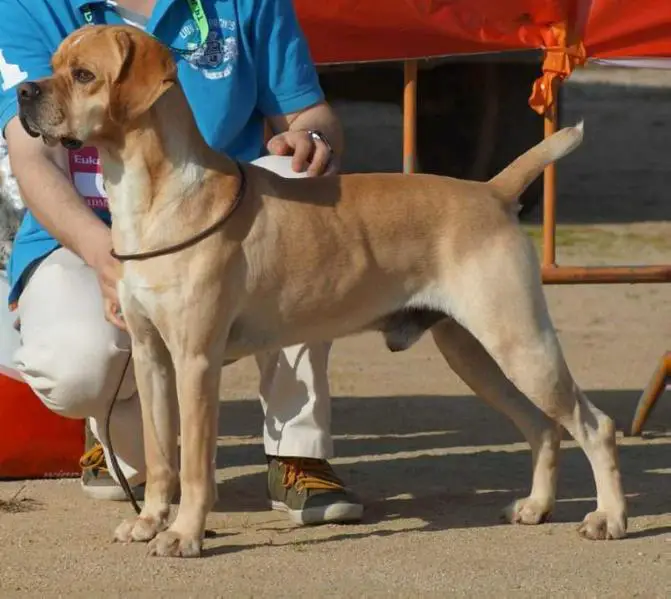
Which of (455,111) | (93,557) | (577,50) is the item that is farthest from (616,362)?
(455,111)

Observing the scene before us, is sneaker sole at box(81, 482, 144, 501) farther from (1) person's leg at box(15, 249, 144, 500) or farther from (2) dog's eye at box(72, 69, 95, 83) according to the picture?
(2) dog's eye at box(72, 69, 95, 83)

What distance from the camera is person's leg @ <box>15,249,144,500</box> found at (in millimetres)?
4773

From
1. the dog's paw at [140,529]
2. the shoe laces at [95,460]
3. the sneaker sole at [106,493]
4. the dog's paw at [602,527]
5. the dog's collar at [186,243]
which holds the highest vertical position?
the dog's collar at [186,243]

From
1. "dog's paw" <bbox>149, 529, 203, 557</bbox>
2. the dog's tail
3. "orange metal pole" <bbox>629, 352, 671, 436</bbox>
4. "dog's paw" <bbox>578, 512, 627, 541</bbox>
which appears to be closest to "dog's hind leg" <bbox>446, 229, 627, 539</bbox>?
"dog's paw" <bbox>578, 512, 627, 541</bbox>

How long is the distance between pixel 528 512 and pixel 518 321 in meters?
0.66

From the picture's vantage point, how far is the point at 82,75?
13.3 feet

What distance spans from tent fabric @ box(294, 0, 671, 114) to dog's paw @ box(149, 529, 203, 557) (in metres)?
2.94

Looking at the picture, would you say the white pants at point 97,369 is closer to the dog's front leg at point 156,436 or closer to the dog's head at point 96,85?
the dog's front leg at point 156,436

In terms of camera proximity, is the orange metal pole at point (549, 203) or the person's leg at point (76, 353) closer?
the person's leg at point (76, 353)

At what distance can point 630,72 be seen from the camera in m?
21.3

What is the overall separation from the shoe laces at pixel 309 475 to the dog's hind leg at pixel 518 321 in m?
0.70

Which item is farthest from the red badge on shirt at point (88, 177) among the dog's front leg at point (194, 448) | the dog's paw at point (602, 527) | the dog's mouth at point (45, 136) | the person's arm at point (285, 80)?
the dog's paw at point (602, 527)

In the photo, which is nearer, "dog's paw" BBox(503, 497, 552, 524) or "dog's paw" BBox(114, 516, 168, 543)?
"dog's paw" BBox(114, 516, 168, 543)

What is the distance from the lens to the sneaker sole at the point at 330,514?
4.73 metres
